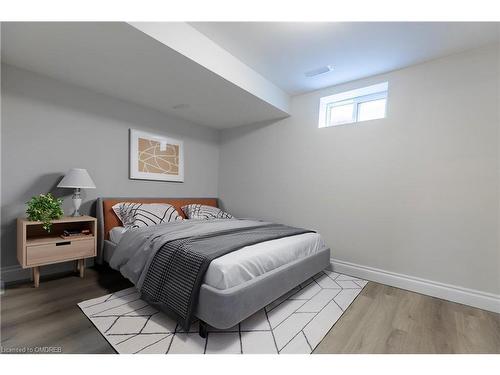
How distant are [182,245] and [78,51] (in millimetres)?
1927

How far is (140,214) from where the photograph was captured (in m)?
2.83

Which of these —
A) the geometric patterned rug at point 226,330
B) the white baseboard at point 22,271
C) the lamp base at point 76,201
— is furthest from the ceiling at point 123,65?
the geometric patterned rug at point 226,330

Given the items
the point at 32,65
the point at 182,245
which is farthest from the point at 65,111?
the point at 182,245

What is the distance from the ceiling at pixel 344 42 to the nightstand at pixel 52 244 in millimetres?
2395

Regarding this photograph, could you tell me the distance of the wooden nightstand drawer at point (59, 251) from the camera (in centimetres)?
215

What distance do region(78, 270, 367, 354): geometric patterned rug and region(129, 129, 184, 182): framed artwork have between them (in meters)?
1.70

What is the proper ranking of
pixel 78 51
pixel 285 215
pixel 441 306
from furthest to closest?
pixel 285 215, pixel 441 306, pixel 78 51

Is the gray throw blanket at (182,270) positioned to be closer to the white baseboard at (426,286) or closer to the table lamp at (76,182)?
the table lamp at (76,182)

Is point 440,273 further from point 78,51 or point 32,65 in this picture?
point 32,65

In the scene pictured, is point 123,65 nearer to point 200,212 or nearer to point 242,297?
point 200,212

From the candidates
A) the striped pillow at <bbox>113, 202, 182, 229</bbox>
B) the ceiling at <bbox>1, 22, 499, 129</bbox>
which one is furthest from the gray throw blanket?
the ceiling at <bbox>1, 22, 499, 129</bbox>

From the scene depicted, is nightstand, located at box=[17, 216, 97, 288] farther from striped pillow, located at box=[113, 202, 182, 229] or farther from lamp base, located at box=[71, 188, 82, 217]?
striped pillow, located at box=[113, 202, 182, 229]

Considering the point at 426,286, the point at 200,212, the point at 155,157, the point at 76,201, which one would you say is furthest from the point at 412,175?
the point at 76,201

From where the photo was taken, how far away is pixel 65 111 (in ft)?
8.71
